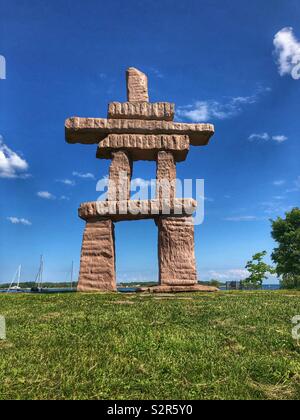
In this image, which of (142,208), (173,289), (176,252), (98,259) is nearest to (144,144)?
(142,208)

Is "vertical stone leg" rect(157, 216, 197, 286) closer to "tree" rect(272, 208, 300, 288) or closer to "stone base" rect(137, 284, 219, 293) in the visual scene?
"stone base" rect(137, 284, 219, 293)

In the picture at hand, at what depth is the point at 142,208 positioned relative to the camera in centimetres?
1319

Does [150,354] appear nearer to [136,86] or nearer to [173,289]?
[173,289]

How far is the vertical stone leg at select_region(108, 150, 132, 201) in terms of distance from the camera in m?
13.5

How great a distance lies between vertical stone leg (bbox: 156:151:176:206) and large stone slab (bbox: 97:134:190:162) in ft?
0.96

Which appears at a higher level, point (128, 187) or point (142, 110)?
point (142, 110)

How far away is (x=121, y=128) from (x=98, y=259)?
482 cm

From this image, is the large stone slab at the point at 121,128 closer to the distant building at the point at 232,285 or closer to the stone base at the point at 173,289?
the stone base at the point at 173,289

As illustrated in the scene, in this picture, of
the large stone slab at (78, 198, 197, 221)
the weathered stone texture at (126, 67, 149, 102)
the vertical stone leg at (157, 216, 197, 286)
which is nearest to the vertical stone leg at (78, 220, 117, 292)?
the large stone slab at (78, 198, 197, 221)

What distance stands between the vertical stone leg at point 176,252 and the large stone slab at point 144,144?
266cm
